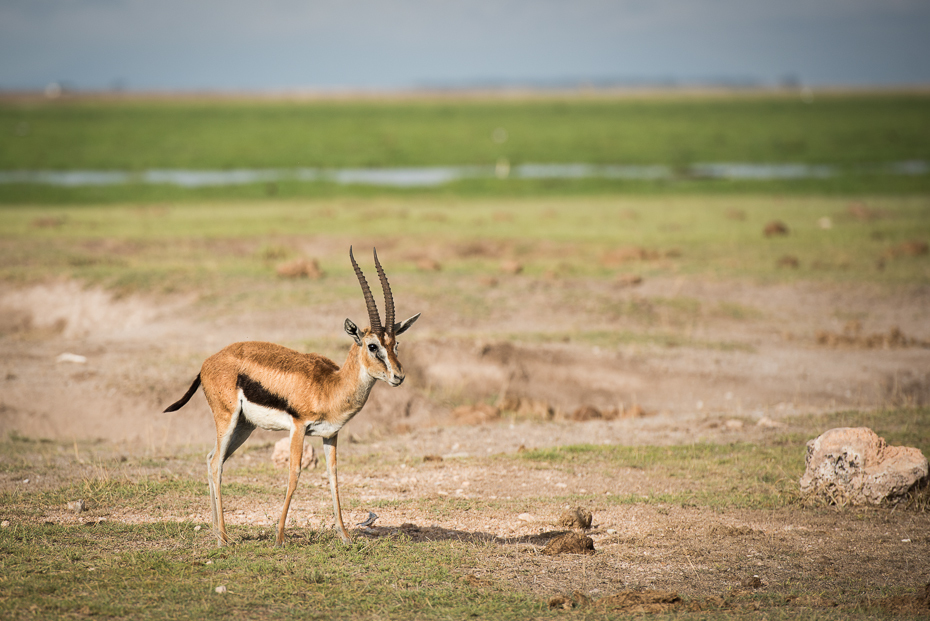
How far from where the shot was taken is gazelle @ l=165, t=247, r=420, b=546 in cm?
662

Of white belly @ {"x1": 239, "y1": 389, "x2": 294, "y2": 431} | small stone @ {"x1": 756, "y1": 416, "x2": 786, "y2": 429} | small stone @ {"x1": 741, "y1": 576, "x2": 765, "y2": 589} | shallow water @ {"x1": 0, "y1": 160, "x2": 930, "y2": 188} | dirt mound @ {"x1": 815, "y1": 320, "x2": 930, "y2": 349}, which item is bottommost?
small stone @ {"x1": 756, "y1": 416, "x2": 786, "y2": 429}

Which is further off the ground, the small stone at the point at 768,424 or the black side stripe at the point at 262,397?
the black side stripe at the point at 262,397

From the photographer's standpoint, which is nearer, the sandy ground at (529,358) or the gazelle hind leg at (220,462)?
the gazelle hind leg at (220,462)

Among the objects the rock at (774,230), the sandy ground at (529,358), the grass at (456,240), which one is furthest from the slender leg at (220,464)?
the rock at (774,230)

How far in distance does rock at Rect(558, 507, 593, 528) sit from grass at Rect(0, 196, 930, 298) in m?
8.79

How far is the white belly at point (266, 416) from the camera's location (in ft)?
22.4

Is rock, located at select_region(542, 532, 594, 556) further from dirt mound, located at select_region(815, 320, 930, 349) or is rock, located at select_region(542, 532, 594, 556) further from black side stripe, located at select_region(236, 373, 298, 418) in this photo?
dirt mound, located at select_region(815, 320, 930, 349)

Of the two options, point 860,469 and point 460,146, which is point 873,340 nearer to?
point 860,469

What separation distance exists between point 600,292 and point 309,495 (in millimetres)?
10116

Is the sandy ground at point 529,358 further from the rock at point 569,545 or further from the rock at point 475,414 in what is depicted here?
the rock at point 569,545

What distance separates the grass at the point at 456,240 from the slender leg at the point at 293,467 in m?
9.30

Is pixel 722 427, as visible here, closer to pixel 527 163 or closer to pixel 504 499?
pixel 504 499

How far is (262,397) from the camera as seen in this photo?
6.85 meters

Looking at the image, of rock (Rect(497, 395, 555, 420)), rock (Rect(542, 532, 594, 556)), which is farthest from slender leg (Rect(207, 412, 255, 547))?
rock (Rect(497, 395, 555, 420))
